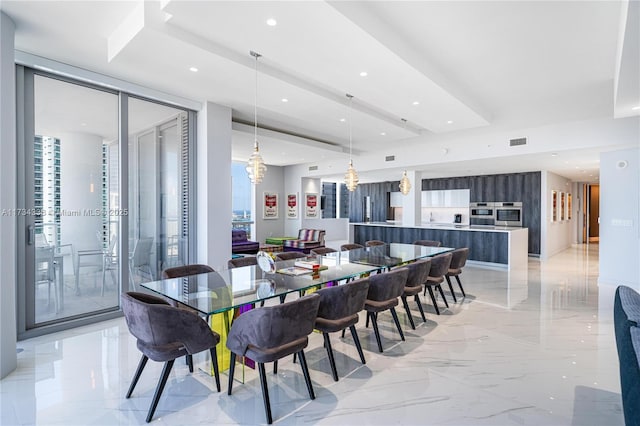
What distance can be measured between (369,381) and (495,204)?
31.1 feet

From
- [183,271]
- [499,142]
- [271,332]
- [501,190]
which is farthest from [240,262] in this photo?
[501,190]

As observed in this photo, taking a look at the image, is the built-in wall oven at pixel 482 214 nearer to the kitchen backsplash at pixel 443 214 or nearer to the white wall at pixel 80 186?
the kitchen backsplash at pixel 443 214

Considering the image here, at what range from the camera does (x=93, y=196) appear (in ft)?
13.7

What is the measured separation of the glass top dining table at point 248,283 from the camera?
8.09 feet

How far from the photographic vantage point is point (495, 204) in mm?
10539

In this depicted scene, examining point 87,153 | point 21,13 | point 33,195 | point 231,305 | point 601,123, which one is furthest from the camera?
point 601,123

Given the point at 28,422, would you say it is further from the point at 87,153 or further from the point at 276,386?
the point at 87,153

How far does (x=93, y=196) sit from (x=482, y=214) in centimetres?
1055

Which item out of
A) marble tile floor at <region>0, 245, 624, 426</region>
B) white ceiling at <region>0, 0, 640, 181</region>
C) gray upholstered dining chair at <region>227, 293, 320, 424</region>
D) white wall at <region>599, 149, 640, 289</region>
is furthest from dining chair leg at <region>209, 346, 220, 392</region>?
white wall at <region>599, 149, 640, 289</region>

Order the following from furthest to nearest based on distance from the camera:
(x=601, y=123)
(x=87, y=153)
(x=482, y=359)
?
(x=601, y=123) < (x=87, y=153) < (x=482, y=359)

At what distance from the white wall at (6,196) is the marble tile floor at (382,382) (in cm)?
27

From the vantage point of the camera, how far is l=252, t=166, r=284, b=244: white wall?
11.1m

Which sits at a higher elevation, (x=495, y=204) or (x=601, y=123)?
(x=601, y=123)

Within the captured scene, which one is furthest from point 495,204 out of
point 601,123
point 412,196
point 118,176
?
point 118,176
